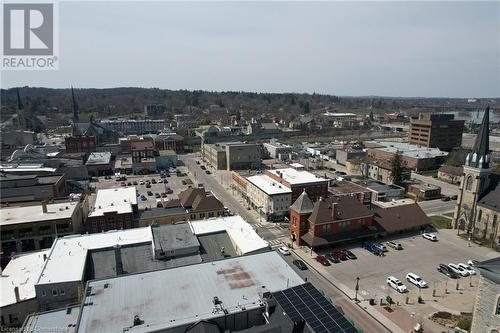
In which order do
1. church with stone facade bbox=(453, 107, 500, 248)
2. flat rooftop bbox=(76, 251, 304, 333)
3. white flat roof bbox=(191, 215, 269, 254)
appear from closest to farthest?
flat rooftop bbox=(76, 251, 304, 333), white flat roof bbox=(191, 215, 269, 254), church with stone facade bbox=(453, 107, 500, 248)

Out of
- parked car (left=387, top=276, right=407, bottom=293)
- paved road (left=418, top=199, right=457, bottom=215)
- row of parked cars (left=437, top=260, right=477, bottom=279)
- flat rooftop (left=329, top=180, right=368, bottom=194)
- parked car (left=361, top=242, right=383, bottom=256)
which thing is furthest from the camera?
flat rooftop (left=329, top=180, right=368, bottom=194)

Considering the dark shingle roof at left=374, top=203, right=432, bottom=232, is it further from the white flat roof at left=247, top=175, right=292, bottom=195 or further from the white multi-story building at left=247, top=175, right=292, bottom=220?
the white flat roof at left=247, top=175, right=292, bottom=195

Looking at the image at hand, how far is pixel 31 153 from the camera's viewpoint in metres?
107

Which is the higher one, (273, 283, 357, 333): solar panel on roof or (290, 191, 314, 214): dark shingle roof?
(290, 191, 314, 214): dark shingle roof

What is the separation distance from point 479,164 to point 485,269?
36.0m

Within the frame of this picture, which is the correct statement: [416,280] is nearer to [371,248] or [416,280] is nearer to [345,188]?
[371,248]

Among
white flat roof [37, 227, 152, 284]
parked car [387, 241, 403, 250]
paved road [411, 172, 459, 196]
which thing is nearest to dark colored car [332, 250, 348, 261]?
parked car [387, 241, 403, 250]

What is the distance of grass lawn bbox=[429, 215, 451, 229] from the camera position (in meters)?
63.6

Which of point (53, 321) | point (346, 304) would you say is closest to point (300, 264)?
point (346, 304)

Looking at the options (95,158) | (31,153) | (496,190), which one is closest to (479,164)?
(496,190)

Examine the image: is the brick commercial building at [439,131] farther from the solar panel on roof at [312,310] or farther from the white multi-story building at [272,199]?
the solar panel on roof at [312,310]

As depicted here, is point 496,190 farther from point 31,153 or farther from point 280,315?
point 31,153

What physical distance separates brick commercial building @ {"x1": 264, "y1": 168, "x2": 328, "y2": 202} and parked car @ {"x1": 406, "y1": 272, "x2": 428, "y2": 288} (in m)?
28.3

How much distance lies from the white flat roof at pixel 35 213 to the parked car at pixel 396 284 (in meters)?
51.1
